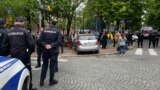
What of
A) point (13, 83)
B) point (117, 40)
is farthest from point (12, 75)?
point (117, 40)

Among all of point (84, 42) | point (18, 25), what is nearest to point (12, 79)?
point (18, 25)

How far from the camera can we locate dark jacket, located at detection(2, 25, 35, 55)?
8391 millimetres

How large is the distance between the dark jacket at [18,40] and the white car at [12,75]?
2019 millimetres

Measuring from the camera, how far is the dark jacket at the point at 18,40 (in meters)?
8.39

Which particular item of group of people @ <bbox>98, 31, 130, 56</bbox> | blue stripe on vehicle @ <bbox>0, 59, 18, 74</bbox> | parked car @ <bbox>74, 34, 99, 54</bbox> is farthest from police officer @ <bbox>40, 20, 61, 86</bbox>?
parked car @ <bbox>74, 34, 99, 54</bbox>

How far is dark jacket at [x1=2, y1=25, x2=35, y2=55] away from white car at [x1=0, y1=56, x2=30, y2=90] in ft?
6.62

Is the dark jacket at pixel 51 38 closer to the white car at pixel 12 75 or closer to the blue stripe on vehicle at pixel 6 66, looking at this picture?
the white car at pixel 12 75

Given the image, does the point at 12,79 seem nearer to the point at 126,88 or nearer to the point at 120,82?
the point at 126,88

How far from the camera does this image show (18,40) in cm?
843

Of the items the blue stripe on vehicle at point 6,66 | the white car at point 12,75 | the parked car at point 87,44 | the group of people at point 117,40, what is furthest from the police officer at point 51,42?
the parked car at point 87,44

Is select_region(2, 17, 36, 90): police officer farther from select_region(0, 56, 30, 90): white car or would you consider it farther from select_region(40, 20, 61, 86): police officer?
select_region(0, 56, 30, 90): white car

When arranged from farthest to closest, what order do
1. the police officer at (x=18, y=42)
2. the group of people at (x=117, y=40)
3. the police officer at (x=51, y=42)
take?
the group of people at (x=117, y=40), the police officer at (x=51, y=42), the police officer at (x=18, y=42)

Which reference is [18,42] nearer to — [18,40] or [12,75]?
[18,40]

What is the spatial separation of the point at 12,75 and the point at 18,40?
3029mm
